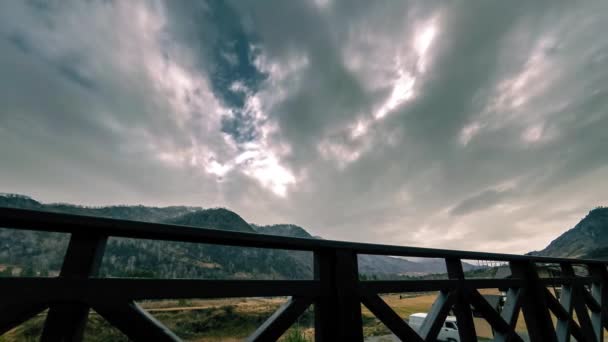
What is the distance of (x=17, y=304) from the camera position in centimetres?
135

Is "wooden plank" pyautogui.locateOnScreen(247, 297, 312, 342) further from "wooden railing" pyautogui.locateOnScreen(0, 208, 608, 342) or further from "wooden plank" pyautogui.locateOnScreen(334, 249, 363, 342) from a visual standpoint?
"wooden plank" pyautogui.locateOnScreen(334, 249, 363, 342)

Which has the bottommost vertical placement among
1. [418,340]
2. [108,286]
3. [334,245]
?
[418,340]

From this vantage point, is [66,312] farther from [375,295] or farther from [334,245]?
[375,295]

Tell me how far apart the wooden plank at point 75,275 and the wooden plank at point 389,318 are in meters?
1.86

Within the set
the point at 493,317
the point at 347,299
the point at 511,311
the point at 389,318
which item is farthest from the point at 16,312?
the point at 511,311

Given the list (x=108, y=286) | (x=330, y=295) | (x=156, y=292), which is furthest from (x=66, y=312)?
(x=330, y=295)

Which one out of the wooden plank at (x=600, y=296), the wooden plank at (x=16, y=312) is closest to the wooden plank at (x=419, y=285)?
the wooden plank at (x=16, y=312)

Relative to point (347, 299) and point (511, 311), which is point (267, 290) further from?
point (511, 311)

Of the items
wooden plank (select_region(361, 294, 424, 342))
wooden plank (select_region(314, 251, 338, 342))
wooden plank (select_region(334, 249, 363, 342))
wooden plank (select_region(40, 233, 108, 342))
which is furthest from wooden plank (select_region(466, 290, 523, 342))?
wooden plank (select_region(40, 233, 108, 342))

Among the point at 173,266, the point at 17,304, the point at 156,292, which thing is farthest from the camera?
the point at 173,266

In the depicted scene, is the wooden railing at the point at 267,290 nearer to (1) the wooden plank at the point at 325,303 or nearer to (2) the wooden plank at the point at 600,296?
(1) the wooden plank at the point at 325,303

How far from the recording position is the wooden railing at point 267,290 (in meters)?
1.42

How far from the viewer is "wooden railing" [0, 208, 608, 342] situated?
1.42 metres

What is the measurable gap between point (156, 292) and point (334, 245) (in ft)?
4.27
